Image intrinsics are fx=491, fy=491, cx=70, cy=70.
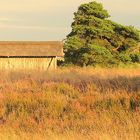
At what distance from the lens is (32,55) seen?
145 feet

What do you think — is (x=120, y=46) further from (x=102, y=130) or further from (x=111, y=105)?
(x=102, y=130)

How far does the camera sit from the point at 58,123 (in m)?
12.1

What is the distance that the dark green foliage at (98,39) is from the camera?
39.1m

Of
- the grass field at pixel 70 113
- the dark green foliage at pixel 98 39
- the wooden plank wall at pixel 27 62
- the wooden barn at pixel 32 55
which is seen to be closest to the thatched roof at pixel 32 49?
the wooden barn at pixel 32 55

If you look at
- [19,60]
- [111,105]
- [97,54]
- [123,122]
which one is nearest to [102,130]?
[123,122]

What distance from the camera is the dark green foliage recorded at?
39094mm

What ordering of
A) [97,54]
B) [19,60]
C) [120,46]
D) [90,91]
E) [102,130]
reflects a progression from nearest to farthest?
[102,130] → [90,91] → [97,54] → [120,46] → [19,60]

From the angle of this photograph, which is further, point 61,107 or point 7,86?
point 7,86

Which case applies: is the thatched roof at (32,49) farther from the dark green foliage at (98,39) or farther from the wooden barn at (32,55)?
the dark green foliage at (98,39)

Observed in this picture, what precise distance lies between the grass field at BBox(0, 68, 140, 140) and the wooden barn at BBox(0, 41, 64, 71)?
25.5 m

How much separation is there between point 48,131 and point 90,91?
19.5 feet

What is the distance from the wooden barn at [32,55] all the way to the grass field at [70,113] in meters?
25.5

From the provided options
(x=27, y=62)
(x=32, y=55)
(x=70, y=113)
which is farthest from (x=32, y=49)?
(x=70, y=113)

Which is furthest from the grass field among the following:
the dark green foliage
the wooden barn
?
the wooden barn
